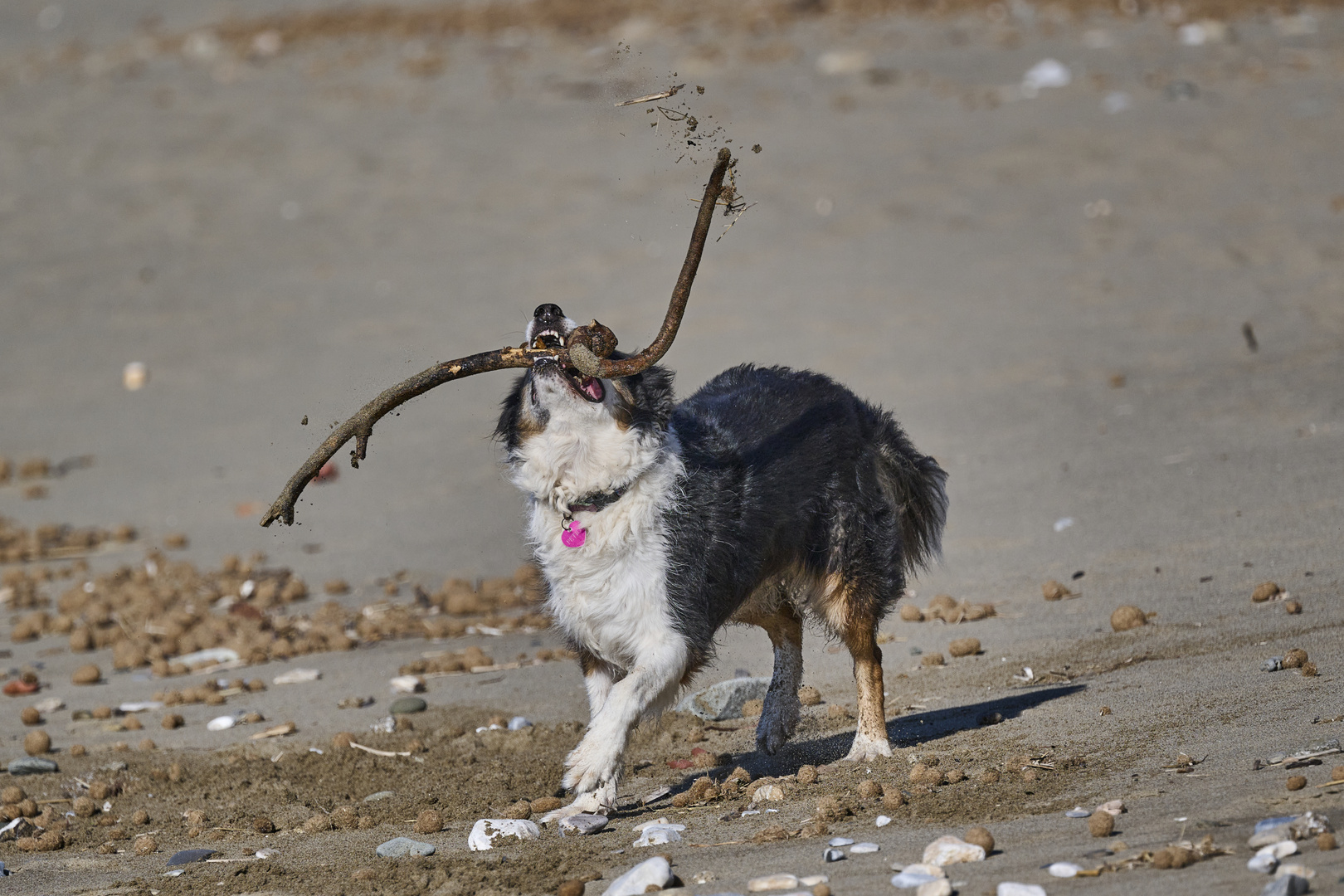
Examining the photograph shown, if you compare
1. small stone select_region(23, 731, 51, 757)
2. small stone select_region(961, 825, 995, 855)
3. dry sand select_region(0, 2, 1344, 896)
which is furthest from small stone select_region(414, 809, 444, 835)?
small stone select_region(23, 731, 51, 757)

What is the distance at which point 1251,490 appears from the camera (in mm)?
7691

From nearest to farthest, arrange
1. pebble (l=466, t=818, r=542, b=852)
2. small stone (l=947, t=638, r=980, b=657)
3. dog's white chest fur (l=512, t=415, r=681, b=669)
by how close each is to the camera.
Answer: pebble (l=466, t=818, r=542, b=852)
dog's white chest fur (l=512, t=415, r=681, b=669)
small stone (l=947, t=638, r=980, b=657)

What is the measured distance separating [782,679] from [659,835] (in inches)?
54.9

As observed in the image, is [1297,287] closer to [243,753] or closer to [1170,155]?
[1170,155]

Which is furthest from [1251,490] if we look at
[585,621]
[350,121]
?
[350,121]

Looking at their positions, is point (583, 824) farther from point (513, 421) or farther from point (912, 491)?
point (912, 491)

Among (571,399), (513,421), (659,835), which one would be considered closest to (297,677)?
(513,421)

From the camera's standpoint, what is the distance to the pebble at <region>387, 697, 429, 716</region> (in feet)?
21.6

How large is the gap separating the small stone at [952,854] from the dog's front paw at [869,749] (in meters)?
1.33

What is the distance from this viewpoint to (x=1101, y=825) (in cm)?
384

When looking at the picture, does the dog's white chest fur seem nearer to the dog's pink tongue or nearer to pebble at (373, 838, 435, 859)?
the dog's pink tongue

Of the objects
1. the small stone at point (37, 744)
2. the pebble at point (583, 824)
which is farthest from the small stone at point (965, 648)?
the small stone at point (37, 744)

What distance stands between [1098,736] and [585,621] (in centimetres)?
172

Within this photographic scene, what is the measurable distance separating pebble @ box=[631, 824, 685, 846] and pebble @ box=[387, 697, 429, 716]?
224 cm
